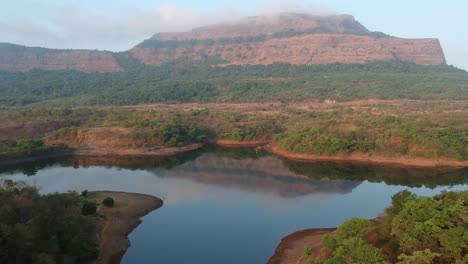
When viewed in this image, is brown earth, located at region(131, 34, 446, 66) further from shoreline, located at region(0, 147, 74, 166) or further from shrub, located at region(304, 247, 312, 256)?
shrub, located at region(304, 247, 312, 256)

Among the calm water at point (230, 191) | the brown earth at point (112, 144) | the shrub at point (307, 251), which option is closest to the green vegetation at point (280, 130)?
the brown earth at point (112, 144)

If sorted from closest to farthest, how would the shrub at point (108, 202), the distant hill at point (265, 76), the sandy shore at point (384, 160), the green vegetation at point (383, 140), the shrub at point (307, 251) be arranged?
the shrub at point (307, 251) < the shrub at point (108, 202) < the sandy shore at point (384, 160) < the green vegetation at point (383, 140) < the distant hill at point (265, 76)

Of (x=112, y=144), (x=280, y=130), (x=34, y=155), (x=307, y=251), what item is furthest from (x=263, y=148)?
(x=307, y=251)

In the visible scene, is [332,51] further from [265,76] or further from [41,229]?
[41,229]

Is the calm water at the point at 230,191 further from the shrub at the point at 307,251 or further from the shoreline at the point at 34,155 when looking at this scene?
the shrub at the point at 307,251

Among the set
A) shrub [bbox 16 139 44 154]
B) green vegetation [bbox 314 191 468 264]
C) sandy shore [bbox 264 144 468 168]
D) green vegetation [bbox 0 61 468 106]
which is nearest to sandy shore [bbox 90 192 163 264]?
green vegetation [bbox 314 191 468 264]

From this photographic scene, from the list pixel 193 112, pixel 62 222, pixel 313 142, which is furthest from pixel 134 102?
pixel 62 222

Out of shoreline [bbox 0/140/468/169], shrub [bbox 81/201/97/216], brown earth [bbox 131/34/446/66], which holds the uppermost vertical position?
brown earth [bbox 131/34/446/66]

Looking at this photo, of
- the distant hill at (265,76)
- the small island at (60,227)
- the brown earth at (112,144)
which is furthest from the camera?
the distant hill at (265,76)
